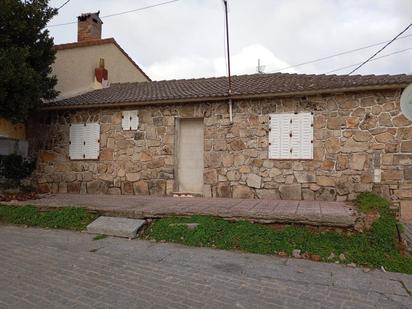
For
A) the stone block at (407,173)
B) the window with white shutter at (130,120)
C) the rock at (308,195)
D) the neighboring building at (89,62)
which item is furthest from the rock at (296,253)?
the neighboring building at (89,62)

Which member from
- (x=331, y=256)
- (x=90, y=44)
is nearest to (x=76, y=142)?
(x=90, y=44)

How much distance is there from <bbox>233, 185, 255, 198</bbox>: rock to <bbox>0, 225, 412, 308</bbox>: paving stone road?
129 inches

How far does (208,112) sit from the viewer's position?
9172 mm

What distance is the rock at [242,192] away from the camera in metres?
8.74

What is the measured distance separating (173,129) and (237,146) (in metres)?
1.78

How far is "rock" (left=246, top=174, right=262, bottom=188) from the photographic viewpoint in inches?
342

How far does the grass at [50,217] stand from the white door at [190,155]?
2.88 metres

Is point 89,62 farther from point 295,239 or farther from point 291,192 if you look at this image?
point 295,239

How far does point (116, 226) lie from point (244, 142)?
3.81 m

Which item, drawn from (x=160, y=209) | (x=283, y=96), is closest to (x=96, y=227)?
(x=160, y=209)

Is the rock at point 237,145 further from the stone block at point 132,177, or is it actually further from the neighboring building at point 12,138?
the neighboring building at point 12,138

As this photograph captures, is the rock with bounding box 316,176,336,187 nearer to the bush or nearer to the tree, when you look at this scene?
the tree

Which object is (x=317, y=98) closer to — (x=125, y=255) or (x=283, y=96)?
(x=283, y=96)

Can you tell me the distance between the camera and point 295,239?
5.64 meters
